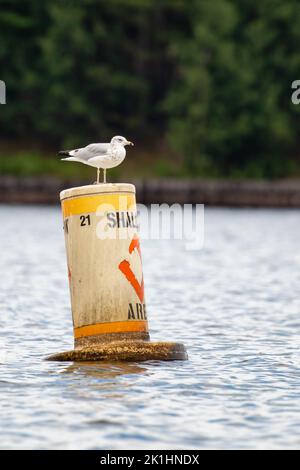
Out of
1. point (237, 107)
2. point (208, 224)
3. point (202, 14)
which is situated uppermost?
point (202, 14)

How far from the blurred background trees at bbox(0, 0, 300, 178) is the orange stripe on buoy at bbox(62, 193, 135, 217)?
7431 cm

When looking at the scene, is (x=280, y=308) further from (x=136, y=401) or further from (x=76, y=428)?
(x=76, y=428)

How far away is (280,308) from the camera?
26391mm

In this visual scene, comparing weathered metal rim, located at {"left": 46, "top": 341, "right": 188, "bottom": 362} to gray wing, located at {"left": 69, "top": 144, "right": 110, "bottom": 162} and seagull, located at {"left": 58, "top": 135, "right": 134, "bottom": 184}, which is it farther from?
gray wing, located at {"left": 69, "top": 144, "right": 110, "bottom": 162}

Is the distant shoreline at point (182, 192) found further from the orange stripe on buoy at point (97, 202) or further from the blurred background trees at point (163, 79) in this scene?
the orange stripe on buoy at point (97, 202)

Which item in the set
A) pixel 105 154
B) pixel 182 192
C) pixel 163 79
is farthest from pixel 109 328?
pixel 163 79

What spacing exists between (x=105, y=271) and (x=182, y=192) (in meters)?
62.9

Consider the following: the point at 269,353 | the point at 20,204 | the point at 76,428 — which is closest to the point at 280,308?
the point at 269,353

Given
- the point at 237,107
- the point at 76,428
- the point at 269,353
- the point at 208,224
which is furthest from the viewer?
the point at 237,107

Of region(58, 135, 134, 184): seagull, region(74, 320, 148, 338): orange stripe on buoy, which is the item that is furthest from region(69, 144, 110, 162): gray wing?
region(74, 320, 148, 338): orange stripe on buoy

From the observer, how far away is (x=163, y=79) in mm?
108625

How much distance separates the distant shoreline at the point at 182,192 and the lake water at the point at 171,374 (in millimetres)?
42638

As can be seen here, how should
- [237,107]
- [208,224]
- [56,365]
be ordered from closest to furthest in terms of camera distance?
[56,365] < [208,224] < [237,107]

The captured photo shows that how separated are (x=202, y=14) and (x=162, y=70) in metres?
12.3
